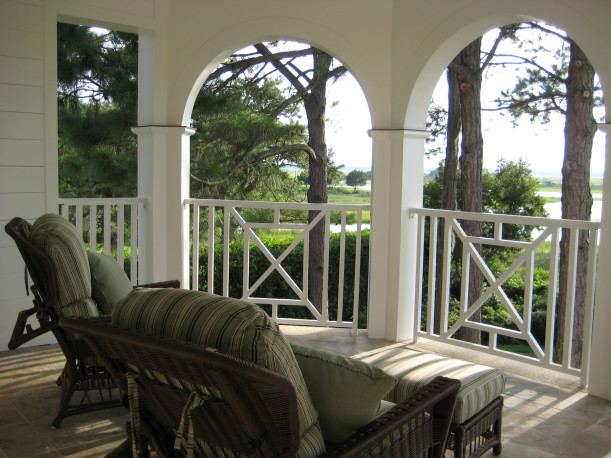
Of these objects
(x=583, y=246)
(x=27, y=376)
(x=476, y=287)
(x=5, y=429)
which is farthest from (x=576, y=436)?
(x=476, y=287)

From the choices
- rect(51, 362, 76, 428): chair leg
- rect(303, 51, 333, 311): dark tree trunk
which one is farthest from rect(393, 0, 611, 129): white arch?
rect(303, 51, 333, 311): dark tree trunk

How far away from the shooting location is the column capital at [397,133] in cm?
469

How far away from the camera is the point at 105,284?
10.4 feet

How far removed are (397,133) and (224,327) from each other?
3368 millimetres

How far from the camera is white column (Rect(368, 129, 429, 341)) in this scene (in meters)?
4.77

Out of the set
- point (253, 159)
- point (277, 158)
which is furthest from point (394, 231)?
point (277, 158)

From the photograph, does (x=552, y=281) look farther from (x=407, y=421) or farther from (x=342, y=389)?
(x=342, y=389)

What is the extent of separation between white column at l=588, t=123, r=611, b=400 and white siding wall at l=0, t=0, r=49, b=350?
3566 millimetres

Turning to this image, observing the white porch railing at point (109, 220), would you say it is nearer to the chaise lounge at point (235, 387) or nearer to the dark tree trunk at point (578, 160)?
the chaise lounge at point (235, 387)

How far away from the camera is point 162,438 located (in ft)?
6.31

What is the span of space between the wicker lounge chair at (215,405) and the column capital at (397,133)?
2.87 metres

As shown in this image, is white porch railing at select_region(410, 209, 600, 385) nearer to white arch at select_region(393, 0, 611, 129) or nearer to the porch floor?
the porch floor

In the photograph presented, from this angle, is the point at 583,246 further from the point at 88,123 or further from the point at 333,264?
the point at 88,123

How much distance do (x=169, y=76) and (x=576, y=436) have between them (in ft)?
12.3
